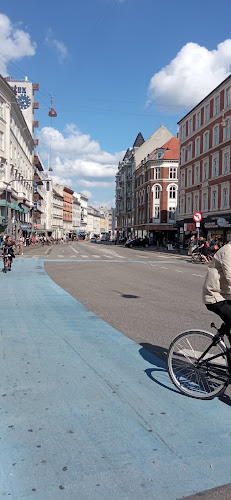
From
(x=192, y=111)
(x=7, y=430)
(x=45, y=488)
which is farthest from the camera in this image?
(x=192, y=111)

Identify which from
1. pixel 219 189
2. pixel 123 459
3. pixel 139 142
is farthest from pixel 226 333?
pixel 139 142

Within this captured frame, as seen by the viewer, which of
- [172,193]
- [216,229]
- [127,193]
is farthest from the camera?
[127,193]

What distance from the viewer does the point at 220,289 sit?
12.7 feet

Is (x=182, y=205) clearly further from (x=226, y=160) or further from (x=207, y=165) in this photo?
(x=226, y=160)

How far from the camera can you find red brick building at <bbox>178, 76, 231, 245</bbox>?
3475cm

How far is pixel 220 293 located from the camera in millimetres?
3885

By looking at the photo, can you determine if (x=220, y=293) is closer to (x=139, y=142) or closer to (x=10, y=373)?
(x=10, y=373)

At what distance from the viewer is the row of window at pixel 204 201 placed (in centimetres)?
3507

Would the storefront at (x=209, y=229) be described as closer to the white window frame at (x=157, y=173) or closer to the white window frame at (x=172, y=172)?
the white window frame at (x=172, y=172)

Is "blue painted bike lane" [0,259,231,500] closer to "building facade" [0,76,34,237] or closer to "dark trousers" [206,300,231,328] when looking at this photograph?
"dark trousers" [206,300,231,328]

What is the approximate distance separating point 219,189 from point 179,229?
1278 centimetres

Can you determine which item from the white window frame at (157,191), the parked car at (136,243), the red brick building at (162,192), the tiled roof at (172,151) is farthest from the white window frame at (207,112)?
the white window frame at (157,191)

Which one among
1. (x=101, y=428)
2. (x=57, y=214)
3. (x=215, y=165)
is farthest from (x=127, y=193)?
(x=101, y=428)

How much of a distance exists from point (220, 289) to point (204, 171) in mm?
38690
